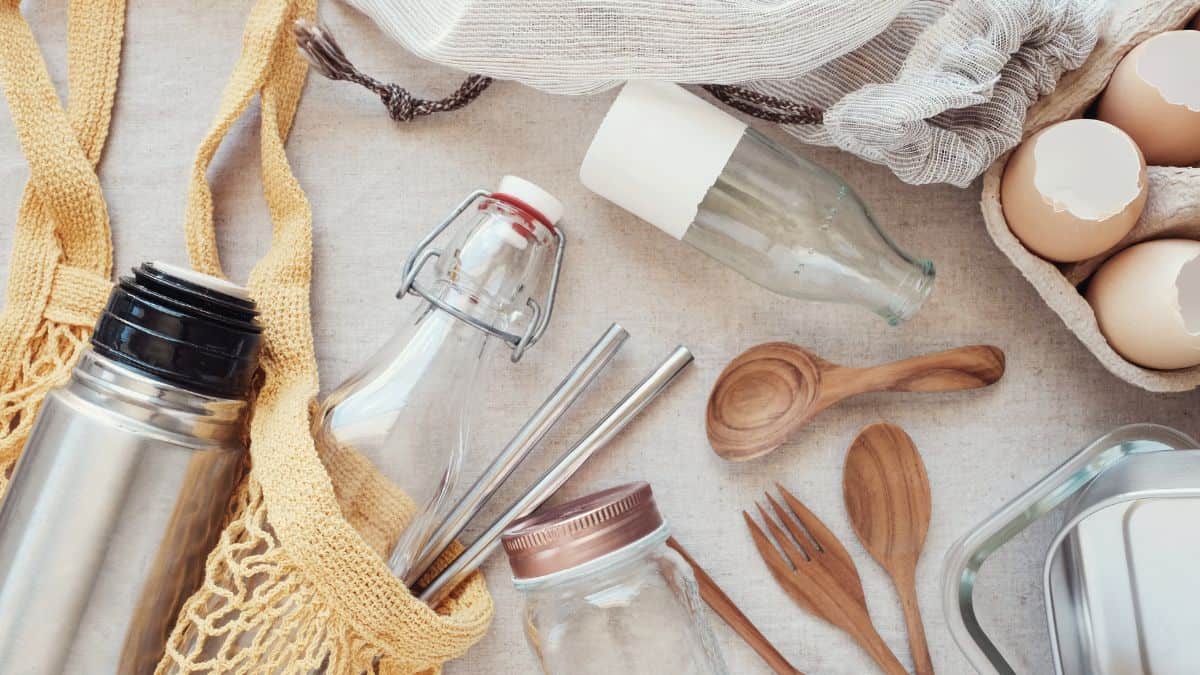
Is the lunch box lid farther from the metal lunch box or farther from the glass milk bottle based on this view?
the glass milk bottle

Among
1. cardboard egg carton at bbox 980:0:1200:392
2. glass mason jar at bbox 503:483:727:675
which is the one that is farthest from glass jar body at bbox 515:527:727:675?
cardboard egg carton at bbox 980:0:1200:392

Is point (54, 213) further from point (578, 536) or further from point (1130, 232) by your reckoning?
point (1130, 232)

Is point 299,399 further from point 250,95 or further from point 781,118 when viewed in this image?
point 781,118

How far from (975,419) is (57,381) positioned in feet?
1.85

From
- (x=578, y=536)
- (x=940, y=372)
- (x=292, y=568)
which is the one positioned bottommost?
(x=292, y=568)

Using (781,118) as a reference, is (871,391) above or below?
below

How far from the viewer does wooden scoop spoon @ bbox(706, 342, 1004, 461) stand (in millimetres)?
549

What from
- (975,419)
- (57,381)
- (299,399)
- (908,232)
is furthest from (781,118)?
(57,381)

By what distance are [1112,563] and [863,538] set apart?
0.14m

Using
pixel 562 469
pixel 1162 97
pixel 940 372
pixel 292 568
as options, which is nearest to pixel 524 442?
pixel 562 469

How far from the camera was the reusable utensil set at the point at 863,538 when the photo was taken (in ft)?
1.81

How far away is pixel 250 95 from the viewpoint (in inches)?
21.8

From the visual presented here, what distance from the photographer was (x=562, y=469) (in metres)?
0.54

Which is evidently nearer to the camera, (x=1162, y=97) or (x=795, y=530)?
(x=1162, y=97)
